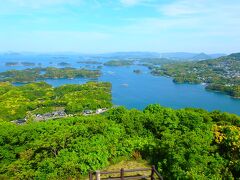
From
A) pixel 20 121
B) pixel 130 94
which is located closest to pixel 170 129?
pixel 20 121

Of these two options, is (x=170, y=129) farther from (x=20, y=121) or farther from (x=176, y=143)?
(x=20, y=121)

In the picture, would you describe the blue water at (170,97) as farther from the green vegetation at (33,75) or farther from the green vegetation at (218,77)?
the green vegetation at (33,75)

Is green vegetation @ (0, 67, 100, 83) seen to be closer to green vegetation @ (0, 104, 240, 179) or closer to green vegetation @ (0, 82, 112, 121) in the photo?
green vegetation @ (0, 82, 112, 121)

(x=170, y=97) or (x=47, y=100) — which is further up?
(x=47, y=100)

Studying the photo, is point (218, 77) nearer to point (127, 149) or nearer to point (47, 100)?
point (47, 100)

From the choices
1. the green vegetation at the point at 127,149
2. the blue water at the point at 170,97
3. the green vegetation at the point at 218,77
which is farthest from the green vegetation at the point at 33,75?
the green vegetation at the point at 127,149

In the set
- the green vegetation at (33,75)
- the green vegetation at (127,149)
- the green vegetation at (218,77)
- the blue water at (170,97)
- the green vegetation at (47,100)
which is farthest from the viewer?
the green vegetation at (33,75)

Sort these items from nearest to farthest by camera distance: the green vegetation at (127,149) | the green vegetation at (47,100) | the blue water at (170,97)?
1. the green vegetation at (127,149)
2. the green vegetation at (47,100)
3. the blue water at (170,97)

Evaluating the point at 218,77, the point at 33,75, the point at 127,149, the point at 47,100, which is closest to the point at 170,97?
the point at 47,100
